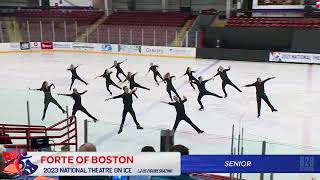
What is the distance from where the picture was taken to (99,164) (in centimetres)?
265

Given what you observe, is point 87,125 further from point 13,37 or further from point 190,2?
point 190,2

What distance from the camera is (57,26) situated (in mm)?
28734

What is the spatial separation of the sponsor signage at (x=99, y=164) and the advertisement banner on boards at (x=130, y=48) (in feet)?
75.9

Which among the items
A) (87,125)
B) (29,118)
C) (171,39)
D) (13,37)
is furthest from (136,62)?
(87,125)

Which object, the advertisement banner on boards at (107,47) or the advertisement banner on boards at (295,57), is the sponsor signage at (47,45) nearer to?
the advertisement banner on boards at (107,47)

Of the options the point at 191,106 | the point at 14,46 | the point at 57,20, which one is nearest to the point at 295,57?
the point at 191,106

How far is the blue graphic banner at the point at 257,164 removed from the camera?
265 centimetres

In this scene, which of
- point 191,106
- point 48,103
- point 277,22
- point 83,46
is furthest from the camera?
point 83,46

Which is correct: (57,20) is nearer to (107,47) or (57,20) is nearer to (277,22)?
(107,47)

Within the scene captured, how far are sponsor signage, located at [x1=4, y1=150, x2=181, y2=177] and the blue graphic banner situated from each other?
0.52 feet

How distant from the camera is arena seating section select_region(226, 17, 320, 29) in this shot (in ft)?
78.1

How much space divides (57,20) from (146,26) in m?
8.85

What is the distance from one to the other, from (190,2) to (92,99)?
76.2 feet

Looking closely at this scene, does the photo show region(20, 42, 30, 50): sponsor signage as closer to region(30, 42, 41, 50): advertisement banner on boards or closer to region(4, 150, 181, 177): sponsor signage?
region(30, 42, 41, 50): advertisement banner on boards
